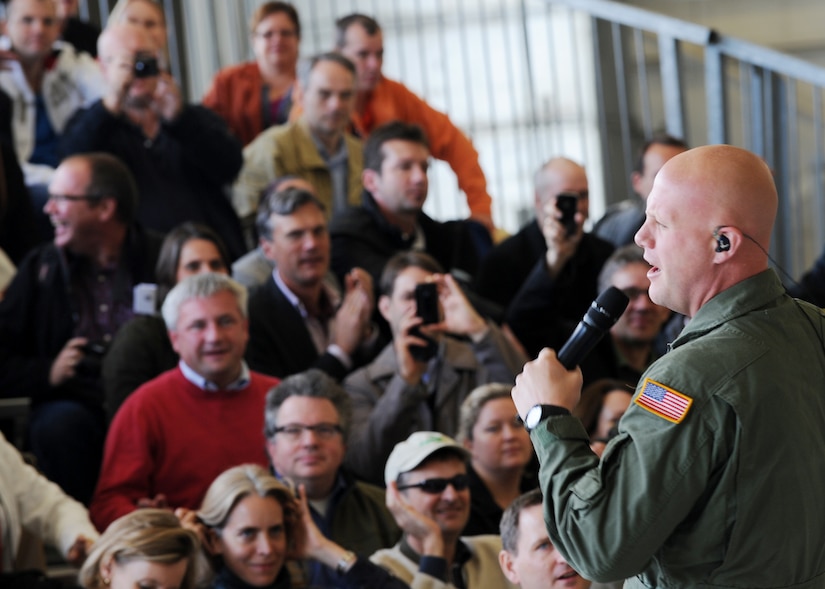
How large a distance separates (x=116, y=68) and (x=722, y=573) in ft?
13.4

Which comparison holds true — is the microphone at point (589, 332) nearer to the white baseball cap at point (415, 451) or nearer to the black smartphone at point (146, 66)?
the white baseball cap at point (415, 451)

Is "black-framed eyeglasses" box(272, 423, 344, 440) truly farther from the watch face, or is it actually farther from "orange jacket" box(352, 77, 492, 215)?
"orange jacket" box(352, 77, 492, 215)

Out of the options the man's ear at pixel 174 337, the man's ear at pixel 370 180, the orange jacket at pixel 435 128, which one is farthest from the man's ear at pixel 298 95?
the man's ear at pixel 174 337

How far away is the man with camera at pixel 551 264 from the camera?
17.9 ft

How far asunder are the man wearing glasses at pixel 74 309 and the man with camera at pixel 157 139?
51cm

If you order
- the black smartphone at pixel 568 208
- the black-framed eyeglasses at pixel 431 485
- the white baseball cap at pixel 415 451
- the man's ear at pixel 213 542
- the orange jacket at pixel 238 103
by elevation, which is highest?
the orange jacket at pixel 238 103

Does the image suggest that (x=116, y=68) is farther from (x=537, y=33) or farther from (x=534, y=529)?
(x=537, y=33)

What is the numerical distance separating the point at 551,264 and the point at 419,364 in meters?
1.00

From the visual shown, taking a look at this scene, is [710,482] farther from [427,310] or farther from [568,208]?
[568,208]

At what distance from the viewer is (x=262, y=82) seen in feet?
23.0

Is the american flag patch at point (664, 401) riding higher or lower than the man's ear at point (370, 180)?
lower

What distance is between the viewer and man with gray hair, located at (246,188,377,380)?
17.0 feet

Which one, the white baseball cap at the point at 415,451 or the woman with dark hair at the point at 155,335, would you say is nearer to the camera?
the white baseball cap at the point at 415,451

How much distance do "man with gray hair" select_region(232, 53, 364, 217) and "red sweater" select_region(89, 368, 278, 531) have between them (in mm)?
1712
